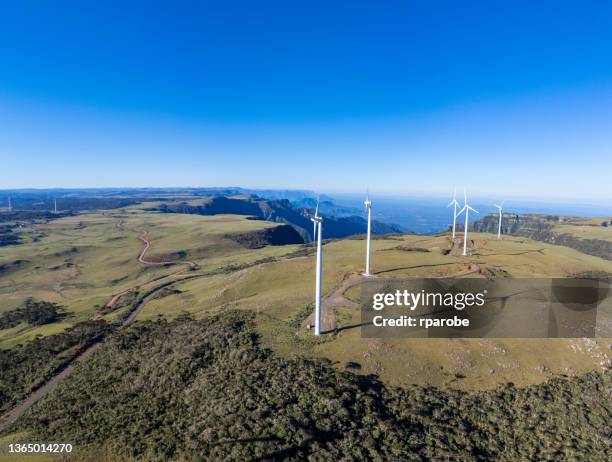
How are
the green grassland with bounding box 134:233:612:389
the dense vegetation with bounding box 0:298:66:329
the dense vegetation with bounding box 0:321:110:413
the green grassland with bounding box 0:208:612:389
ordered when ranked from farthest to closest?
1. the dense vegetation with bounding box 0:298:66:329
2. the dense vegetation with bounding box 0:321:110:413
3. the green grassland with bounding box 0:208:612:389
4. the green grassland with bounding box 134:233:612:389

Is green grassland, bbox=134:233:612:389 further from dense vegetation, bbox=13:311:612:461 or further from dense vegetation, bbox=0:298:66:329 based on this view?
dense vegetation, bbox=0:298:66:329

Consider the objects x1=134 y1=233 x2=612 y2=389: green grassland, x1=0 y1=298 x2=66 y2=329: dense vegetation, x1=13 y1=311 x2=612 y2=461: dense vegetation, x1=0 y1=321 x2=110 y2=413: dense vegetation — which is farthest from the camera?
x1=0 y1=298 x2=66 y2=329: dense vegetation

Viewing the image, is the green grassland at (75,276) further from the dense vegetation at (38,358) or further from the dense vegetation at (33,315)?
the dense vegetation at (38,358)

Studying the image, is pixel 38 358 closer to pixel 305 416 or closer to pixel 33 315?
pixel 33 315

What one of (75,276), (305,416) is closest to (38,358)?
(305,416)

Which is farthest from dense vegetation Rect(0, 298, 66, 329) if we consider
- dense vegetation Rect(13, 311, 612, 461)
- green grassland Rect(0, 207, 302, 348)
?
dense vegetation Rect(13, 311, 612, 461)

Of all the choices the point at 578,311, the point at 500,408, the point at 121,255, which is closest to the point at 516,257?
the point at 578,311
